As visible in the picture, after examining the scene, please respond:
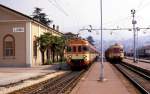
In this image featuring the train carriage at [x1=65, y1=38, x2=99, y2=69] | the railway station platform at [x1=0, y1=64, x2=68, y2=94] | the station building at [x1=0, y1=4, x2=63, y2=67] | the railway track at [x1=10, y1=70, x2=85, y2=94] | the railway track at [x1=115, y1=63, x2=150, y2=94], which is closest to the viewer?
the railway track at [x1=10, y1=70, x2=85, y2=94]

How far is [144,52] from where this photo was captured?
11156cm

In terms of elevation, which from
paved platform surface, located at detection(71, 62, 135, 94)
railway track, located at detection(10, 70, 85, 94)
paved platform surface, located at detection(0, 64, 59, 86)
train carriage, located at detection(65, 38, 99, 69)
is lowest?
railway track, located at detection(10, 70, 85, 94)

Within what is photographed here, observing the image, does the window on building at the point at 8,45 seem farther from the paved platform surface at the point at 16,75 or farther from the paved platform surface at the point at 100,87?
the paved platform surface at the point at 100,87

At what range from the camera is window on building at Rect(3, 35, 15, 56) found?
50.9 m

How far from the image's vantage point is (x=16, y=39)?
50.8 m

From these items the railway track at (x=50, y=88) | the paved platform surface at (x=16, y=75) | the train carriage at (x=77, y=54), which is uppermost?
the train carriage at (x=77, y=54)

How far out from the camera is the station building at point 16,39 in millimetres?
50125

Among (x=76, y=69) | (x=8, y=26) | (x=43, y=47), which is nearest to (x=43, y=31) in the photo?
(x=43, y=47)

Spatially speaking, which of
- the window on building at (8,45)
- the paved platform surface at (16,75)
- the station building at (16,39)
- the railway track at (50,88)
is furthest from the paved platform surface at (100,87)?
the window on building at (8,45)

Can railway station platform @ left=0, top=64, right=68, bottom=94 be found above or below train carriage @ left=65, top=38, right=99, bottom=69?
below

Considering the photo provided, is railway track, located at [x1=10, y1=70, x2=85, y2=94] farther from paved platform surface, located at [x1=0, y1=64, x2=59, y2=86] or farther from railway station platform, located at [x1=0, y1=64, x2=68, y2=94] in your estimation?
paved platform surface, located at [x1=0, y1=64, x2=59, y2=86]

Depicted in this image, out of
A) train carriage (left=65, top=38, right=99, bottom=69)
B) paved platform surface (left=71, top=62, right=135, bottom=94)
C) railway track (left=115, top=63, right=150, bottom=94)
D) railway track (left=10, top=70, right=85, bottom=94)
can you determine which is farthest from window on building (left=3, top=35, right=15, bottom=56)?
paved platform surface (left=71, top=62, right=135, bottom=94)

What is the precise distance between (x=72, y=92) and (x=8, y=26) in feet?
106

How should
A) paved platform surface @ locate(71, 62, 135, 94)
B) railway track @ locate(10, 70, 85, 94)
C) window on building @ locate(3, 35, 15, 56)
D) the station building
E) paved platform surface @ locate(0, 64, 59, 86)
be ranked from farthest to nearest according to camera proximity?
window on building @ locate(3, 35, 15, 56) → the station building → paved platform surface @ locate(0, 64, 59, 86) → railway track @ locate(10, 70, 85, 94) → paved platform surface @ locate(71, 62, 135, 94)
